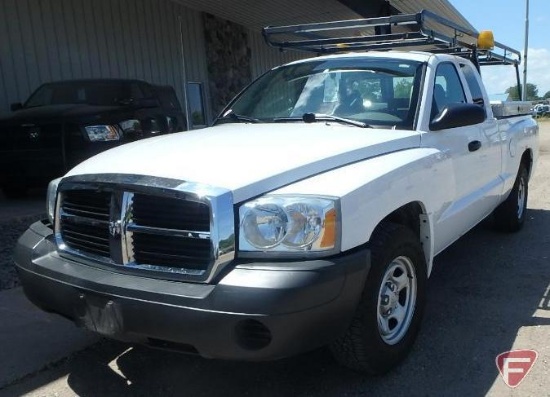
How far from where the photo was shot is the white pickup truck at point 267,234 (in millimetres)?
2473

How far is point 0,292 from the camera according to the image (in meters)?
4.64

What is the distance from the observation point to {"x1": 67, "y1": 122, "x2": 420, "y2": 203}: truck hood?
268 centimetres

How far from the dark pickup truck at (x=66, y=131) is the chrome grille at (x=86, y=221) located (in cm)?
364

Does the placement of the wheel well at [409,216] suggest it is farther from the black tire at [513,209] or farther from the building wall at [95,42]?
the building wall at [95,42]

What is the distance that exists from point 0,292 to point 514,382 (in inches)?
156

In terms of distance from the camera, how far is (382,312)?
314 cm

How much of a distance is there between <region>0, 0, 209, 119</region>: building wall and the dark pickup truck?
87.9 inches

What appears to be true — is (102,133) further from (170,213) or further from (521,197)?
(521,197)

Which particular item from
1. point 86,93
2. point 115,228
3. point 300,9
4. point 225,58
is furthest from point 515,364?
point 225,58

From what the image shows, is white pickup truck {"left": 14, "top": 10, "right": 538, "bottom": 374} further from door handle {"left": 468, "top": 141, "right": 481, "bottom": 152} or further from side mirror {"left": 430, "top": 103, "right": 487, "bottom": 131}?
door handle {"left": 468, "top": 141, "right": 481, "bottom": 152}

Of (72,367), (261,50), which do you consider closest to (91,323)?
(72,367)

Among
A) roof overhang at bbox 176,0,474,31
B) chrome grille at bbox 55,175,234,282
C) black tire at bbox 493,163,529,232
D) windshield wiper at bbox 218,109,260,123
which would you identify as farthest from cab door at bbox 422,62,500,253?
roof overhang at bbox 176,0,474,31

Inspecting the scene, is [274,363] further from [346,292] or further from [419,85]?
[419,85]

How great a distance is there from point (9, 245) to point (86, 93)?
3411 mm
